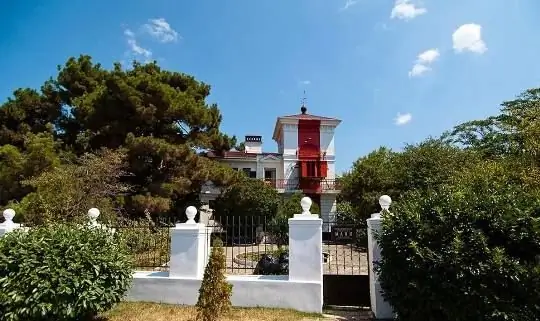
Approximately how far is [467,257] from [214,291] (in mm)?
3460

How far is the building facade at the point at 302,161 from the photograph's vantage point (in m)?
30.0

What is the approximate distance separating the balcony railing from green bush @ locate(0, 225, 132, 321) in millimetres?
23908

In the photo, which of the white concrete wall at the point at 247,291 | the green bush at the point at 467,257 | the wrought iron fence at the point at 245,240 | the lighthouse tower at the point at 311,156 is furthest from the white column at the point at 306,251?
the lighthouse tower at the point at 311,156

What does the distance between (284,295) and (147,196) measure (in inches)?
469

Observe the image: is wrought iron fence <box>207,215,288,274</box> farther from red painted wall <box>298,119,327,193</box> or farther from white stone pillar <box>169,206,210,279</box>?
red painted wall <box>298,119,327,193</box>

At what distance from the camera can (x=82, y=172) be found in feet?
44.0

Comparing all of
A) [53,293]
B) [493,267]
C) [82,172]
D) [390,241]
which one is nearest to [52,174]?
[82,172]

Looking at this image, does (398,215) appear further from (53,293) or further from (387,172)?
(387,172)

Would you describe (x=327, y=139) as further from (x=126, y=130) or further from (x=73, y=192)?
(x=73, y=192)

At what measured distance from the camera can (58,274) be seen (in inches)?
211

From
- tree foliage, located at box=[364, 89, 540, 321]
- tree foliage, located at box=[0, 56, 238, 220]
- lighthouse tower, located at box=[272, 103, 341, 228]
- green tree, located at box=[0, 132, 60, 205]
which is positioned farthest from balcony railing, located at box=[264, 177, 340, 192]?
tree foliage, located at box=[364, 89, 540, 321]

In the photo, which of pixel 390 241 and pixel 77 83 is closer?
pixel 390 241

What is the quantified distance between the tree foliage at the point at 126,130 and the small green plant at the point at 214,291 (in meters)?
11.9

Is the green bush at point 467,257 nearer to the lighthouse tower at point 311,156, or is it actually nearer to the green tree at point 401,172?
the green tree at point 401,172
